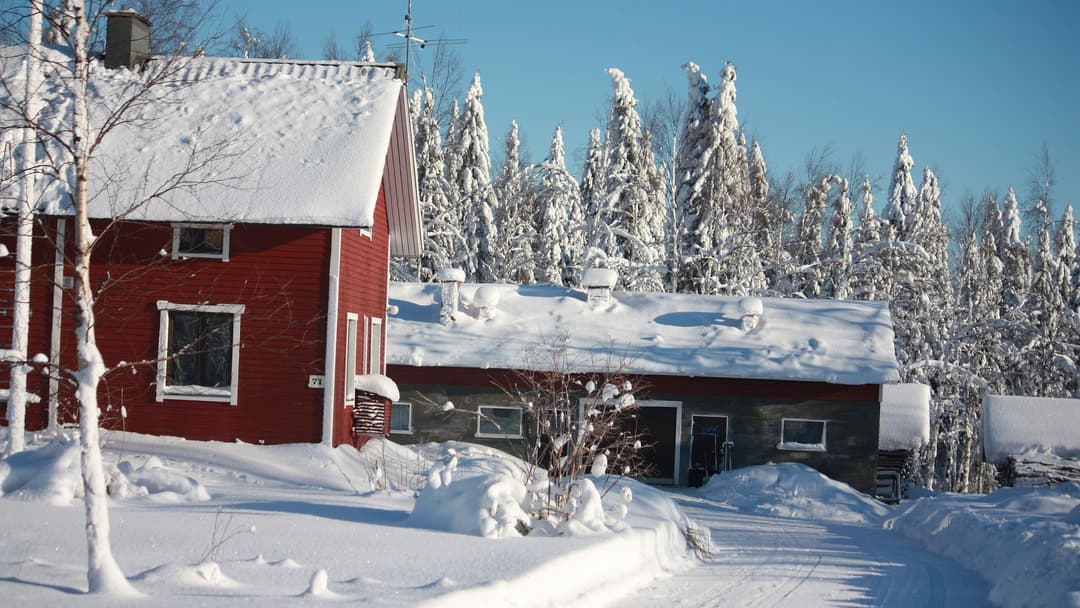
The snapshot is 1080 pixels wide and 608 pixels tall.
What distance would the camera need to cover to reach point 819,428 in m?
26.5

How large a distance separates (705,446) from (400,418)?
298 inches

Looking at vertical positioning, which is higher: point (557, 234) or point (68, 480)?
point (557, 234)

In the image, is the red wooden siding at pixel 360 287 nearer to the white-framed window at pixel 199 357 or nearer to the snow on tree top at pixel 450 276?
the white-framed window at pixel 199 357

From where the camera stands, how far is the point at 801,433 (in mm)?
26516

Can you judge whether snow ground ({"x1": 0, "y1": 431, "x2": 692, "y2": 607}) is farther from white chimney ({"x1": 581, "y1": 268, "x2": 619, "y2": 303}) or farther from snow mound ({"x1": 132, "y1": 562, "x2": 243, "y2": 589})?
white chimney ({"x1": 581, "y1": 268, "x2": 619, "y2": 303})

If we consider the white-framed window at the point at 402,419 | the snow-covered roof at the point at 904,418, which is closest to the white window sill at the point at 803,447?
the snow-covered roof at the point at 904,418

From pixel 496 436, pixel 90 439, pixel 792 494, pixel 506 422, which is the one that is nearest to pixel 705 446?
pixel 792 494

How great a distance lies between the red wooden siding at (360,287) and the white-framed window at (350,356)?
0.10 metres

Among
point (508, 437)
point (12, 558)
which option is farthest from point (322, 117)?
point (12, 558)

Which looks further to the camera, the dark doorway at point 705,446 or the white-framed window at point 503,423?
the white-framed window at point 503,423

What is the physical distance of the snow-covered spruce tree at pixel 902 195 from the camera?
51.3m

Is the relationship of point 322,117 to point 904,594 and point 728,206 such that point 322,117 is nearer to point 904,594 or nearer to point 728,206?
point 904,594

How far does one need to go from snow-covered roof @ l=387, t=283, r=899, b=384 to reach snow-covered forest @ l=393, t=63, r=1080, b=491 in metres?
6.69

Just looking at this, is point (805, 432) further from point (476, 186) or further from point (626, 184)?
point (476, 186)
